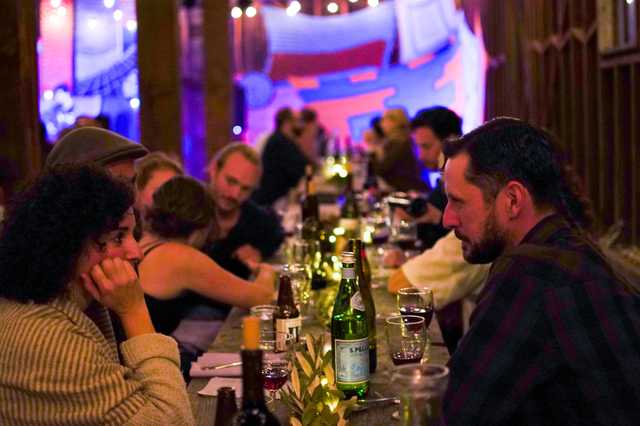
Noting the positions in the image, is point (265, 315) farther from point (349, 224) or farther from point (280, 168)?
point (280, 168)

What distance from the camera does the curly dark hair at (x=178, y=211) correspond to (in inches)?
127

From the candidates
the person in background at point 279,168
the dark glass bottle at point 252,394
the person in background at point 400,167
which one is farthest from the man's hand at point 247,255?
the person in background at point 400,167

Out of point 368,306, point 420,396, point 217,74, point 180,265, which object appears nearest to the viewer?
point 420,396

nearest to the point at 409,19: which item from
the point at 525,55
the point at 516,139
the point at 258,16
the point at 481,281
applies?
the point at 258,16

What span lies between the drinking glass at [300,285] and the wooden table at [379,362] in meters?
0.07

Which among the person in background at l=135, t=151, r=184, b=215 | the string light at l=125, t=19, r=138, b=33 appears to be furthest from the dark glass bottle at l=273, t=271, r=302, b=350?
the string light at l=125, t=19, r=138, b=33

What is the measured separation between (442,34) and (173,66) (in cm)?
826

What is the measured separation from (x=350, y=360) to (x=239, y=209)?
2.83m

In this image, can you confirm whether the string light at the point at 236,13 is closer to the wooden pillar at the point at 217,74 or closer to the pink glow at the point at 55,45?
the wooden pillar at the point at 217,74

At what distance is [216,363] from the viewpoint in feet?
7.80

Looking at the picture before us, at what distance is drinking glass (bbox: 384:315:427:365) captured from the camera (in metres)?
2.04

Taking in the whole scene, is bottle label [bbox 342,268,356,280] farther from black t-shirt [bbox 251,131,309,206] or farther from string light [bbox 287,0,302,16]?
string light [bbox 287,0,302,16]

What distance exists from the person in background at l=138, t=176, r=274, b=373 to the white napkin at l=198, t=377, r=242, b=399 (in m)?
0.93

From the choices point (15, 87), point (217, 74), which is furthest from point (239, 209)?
point (217, 74)
